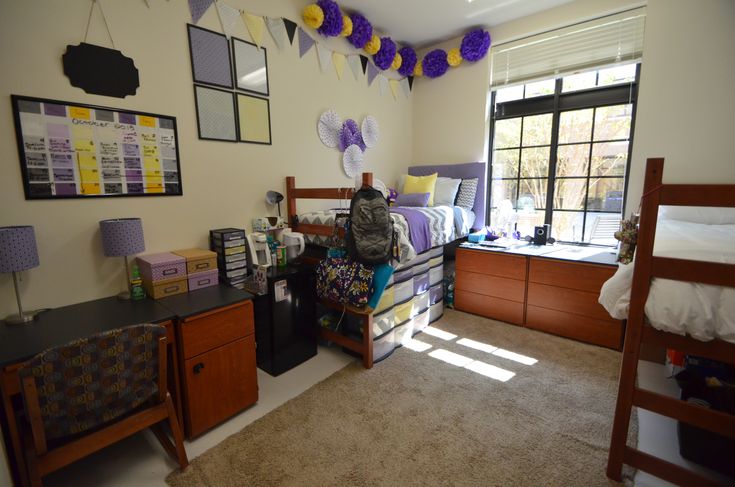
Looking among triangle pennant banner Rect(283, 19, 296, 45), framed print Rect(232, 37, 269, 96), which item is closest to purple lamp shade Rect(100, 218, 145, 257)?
framed print Rect(232, 37, 269, 96)

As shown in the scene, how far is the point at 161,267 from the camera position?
5.78 ft

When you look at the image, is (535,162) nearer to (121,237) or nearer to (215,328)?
(215,328)

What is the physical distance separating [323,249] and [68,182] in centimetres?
155

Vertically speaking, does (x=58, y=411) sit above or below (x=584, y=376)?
above

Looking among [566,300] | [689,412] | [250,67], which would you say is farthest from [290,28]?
[689,412]

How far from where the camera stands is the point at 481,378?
7.06 feet

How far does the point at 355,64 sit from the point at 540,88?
6.14 ft

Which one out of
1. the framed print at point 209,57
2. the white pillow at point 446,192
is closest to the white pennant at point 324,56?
the framed print at point 209,57

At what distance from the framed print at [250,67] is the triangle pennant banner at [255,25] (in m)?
0.05

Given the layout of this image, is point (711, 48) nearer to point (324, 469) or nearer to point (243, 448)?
point (324, 469)

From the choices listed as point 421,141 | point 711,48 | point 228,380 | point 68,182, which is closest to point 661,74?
point 711,48

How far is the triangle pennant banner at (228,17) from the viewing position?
7.11 ft

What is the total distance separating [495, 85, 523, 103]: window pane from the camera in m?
3.43

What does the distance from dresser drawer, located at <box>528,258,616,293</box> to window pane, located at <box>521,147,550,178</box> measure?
1.11 meters
